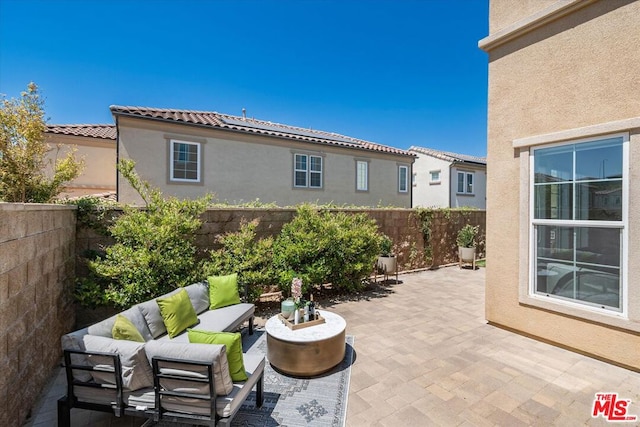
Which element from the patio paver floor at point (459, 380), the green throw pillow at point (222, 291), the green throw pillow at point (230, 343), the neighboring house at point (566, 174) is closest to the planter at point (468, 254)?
the patio paver floor at point (459, 380)

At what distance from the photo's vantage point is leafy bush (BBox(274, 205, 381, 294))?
7.37 m

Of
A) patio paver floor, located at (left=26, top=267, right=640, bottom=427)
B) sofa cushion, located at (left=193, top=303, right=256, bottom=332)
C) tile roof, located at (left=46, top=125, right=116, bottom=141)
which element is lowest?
patio paver floor, located at (left=26, top=267, right=640, bottom=427)

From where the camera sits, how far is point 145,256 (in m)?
5.39

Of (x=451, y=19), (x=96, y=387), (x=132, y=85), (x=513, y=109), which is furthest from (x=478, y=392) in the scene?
(x=132, y=85)

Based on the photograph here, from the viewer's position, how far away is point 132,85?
11.2 meters

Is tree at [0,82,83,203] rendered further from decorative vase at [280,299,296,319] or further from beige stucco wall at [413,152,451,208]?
beige stucco wall at [413,152,451,208]

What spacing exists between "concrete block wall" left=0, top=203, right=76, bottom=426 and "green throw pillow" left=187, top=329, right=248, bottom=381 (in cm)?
183

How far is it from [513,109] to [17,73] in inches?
407

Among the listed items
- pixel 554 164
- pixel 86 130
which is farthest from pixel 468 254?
pixel 86 130

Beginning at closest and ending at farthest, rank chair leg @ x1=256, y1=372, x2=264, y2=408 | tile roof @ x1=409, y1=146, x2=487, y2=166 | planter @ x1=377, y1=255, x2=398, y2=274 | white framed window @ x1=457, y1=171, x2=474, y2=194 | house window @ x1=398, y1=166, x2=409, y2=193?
chair leg @ x1=256, y1=372, x2=264, y2=408 → planter @ x1=377, y1=255, x2=398, y2=274 → house window @ x1=398, y1=166, x2=409, y2=193 → tile roof @ x1=409, y1=146, x2=487, y2=166 → white framed window @ x1=457, y1=171, x2=474, y2=194

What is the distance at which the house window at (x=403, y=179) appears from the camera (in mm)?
16641

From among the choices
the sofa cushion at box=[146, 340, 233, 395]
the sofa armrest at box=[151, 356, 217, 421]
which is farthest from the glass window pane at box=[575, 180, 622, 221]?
the sofa armrest at box=[151, 356, 217, 421]

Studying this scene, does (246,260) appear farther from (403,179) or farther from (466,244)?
(403,179)

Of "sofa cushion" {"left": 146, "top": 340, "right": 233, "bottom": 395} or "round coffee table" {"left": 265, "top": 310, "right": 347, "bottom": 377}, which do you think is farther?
"round coffee table" {"left": 265, "top": 310, "right": 347, "bottom": 377}
